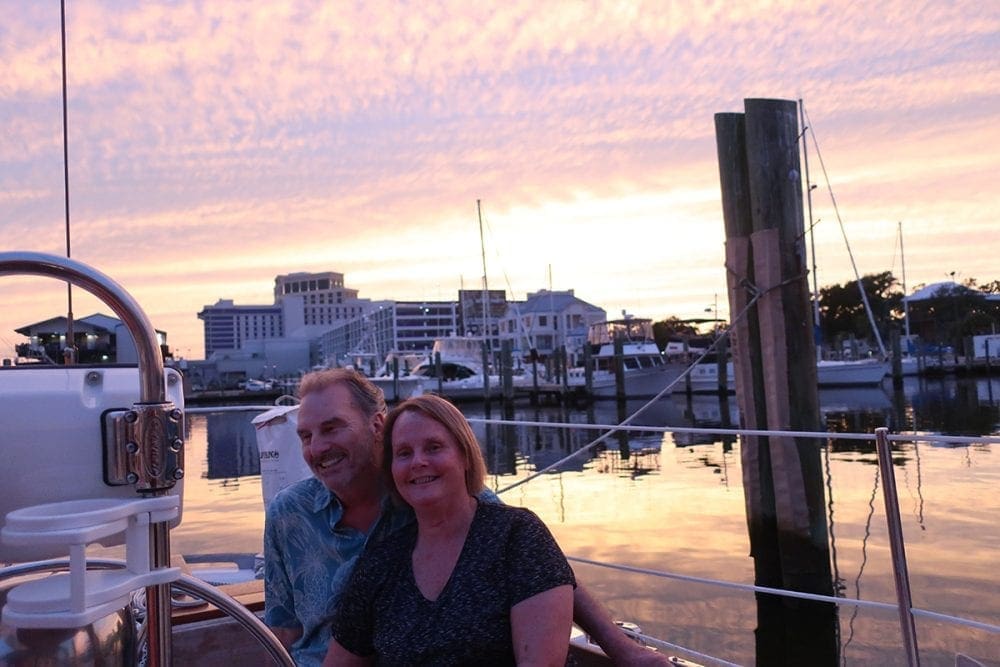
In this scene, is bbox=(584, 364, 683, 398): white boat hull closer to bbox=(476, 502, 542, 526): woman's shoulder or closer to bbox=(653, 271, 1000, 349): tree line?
bbox=(653, 271, 1000, 349): tree line

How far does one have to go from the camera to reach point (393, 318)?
322 ft

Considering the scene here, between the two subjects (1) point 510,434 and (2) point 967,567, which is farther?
(1) point 510,434

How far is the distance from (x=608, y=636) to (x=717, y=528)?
8088 mm

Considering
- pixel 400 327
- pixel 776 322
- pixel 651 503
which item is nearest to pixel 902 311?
pixel 400 327

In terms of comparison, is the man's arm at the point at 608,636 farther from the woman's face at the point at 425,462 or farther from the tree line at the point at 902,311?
the tree line at the point at 902,311

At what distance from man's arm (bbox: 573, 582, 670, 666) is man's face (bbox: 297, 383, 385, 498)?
590 mm

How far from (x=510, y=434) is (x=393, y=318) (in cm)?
7378

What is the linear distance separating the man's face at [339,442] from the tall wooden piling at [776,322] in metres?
3.58

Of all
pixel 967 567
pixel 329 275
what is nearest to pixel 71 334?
pixel 967 567

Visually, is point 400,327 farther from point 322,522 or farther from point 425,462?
point 425,462

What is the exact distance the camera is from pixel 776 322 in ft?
17.3

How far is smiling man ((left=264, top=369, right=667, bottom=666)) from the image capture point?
85.7 inches

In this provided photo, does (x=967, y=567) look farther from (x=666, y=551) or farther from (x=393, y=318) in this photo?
(x=393, y=318)

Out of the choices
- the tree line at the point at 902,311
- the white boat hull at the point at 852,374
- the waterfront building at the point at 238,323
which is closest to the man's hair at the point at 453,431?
the white boat hull at the point at 852,374
